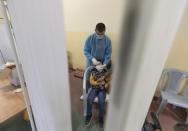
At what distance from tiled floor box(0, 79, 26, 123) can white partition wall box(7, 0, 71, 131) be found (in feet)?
0.90

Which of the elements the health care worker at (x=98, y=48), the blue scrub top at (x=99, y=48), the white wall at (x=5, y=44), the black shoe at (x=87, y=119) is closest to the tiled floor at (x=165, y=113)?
the black shoe at (x=87, y=119)

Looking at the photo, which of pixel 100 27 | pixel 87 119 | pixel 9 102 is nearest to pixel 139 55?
pixel 9 102

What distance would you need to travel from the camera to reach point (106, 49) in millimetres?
1639

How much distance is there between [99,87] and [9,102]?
1030 mm

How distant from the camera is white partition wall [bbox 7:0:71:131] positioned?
0.53 meters

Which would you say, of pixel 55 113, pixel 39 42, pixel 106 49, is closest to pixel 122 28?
pixel 39 42

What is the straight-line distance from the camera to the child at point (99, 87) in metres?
1.41

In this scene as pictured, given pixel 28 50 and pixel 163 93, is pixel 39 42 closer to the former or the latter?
pixel 28 50

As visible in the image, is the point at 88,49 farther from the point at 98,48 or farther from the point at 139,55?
the point at 139,55

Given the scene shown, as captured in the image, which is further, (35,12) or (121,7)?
(35,12)

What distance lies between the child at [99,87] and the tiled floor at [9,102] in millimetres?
809

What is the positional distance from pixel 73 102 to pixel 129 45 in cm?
189

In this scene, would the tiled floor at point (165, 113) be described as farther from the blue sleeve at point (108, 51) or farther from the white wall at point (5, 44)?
the white wall at point (5, 44)

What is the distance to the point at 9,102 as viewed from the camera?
3.25ft
